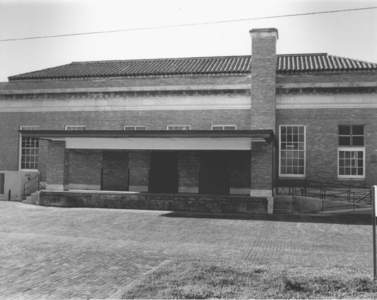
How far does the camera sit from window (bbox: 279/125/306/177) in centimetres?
2317

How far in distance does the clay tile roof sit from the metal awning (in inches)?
285

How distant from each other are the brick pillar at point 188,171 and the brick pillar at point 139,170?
6.42 feet

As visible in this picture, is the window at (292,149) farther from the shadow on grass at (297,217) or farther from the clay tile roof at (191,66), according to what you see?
the shadow on grass at (297,217)

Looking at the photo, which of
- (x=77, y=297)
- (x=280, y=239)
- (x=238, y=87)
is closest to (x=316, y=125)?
(x=238, y=87)

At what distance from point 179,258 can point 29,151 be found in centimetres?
1974

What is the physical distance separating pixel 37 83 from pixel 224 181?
13410mm

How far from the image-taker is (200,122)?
79.1 feet

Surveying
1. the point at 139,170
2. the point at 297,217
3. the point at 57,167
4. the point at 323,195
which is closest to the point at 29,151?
the point at 57,167

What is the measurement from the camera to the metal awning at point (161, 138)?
18.4 meters

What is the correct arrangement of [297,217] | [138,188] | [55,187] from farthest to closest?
1. [138,188]
2. [55,187]
3. [297,217]

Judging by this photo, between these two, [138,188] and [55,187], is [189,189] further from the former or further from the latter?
[55,187]

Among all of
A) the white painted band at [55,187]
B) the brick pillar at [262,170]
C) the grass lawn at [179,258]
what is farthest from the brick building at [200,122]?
the grass lawn at [179,258]

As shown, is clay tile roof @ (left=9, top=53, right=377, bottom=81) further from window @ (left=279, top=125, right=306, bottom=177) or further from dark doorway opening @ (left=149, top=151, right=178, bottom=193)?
dark doorway opening @ (left=149, top=151, right=178, bottom=193)

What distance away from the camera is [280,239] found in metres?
12.7
